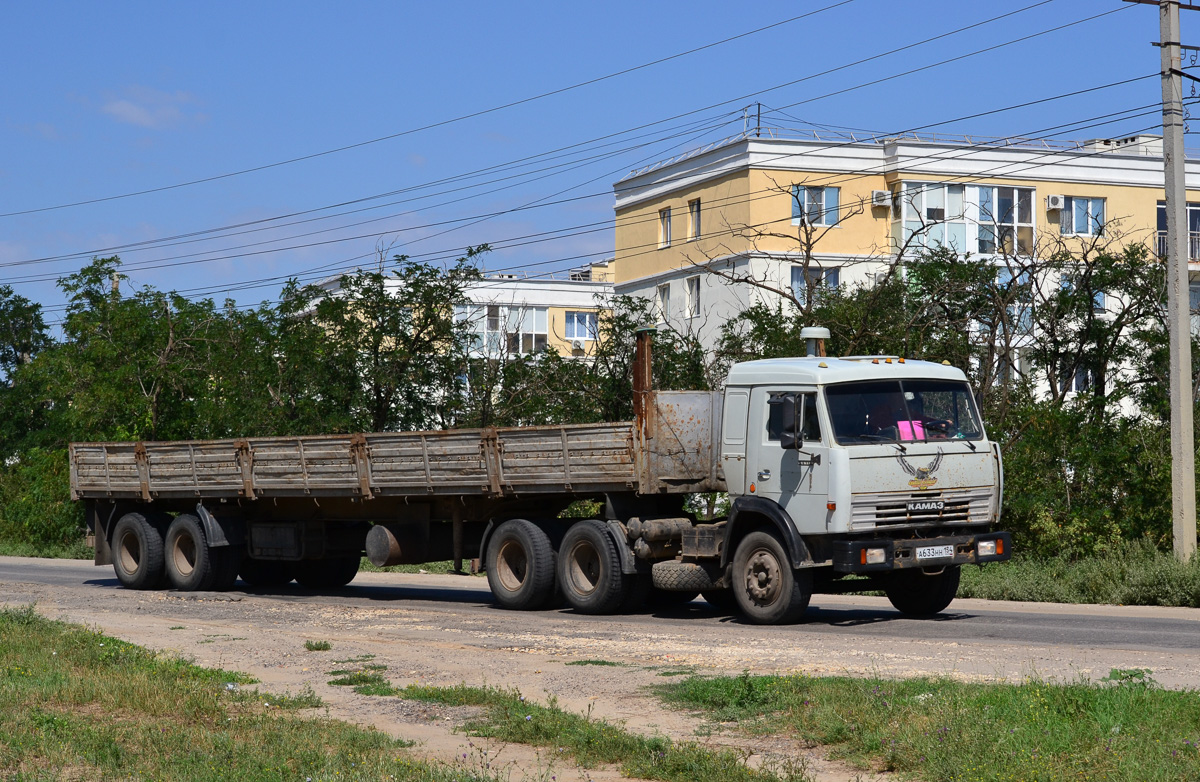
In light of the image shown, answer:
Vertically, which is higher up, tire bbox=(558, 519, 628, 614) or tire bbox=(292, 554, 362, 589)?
tire bbox=(558, 519, 628, 614)

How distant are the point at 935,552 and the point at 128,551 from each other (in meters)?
14.0

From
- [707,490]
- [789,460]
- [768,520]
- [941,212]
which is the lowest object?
[768,520]

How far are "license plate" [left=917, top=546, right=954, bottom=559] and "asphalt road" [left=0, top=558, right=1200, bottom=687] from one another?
0.72 metres

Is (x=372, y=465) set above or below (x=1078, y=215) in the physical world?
below

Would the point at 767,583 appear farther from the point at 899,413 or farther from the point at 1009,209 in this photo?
the point at 1009,209

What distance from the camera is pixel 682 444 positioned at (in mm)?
15219

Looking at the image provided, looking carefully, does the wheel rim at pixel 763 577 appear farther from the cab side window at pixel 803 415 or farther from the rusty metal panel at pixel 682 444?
the cab side window at pixel 803 415

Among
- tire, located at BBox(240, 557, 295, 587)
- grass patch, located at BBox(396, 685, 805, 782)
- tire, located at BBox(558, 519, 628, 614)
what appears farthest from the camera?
tire, located at BBox(240, 557, 295, 587)

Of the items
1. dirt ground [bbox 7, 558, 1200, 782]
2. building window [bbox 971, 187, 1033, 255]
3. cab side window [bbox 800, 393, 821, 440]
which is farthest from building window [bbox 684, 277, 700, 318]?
cab side window [bbox 800, 393, 821, 440]

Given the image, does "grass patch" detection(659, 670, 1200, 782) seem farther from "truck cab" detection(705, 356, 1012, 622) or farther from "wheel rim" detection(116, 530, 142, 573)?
"wheel rim" detection(116, 530, 142, 573)

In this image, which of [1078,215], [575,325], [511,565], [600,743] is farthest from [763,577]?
[575,325]

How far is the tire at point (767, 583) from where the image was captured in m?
13.8

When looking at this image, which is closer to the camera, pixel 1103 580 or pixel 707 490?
pixel 707 490

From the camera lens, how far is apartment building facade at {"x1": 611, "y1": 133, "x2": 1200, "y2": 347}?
153 feet
